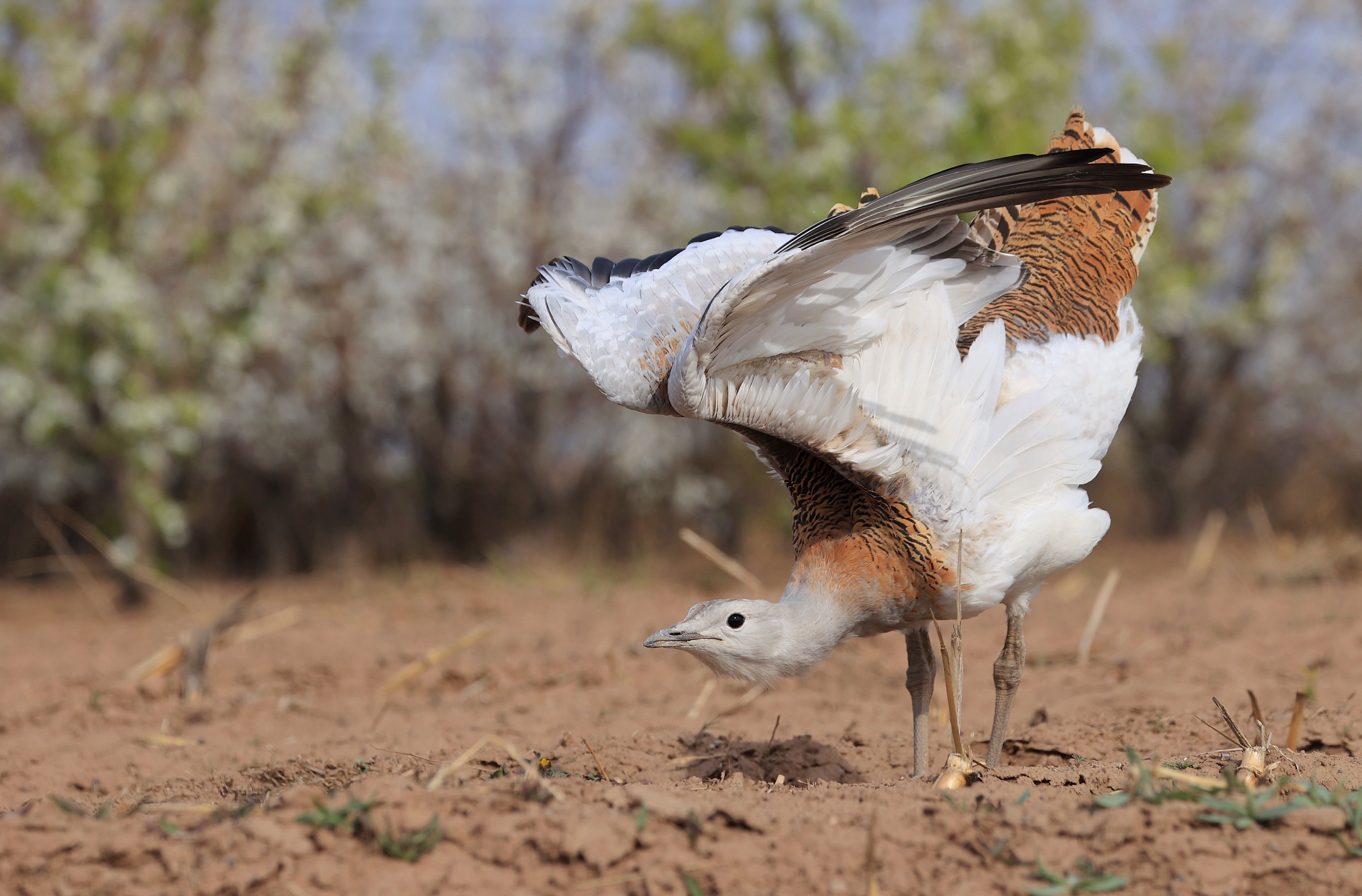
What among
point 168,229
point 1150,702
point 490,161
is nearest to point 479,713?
point 1150,702

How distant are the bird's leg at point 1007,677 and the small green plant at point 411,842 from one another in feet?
6.22

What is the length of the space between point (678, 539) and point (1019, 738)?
850cm

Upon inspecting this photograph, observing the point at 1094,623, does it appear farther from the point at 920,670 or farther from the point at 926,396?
the point at 926,396

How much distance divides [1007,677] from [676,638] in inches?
46.7

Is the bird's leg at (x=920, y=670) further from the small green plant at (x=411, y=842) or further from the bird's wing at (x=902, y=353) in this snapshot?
the small green plant at (x=411, y=842)

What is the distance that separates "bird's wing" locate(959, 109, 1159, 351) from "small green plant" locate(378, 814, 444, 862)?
2.44m

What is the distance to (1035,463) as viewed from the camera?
3576mm

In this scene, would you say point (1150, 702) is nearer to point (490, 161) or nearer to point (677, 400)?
point (677, 400)

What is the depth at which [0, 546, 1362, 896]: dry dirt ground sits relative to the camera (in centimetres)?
227

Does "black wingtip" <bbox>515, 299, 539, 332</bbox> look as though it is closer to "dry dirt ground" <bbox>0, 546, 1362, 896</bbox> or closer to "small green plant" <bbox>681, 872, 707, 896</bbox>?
"dry dirt ground" <bbox>0, 546, 1362, 896</bbox>

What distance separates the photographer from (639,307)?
12.8ft

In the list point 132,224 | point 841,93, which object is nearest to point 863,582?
point 132,224

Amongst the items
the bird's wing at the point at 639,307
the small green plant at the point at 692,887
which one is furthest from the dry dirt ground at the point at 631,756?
the bird's wing at the point at 639,307

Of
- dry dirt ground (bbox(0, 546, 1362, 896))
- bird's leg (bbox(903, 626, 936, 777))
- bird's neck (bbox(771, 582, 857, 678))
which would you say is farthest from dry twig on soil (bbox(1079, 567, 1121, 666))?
bird's neck (bbox(771, 582, 857, 678))
